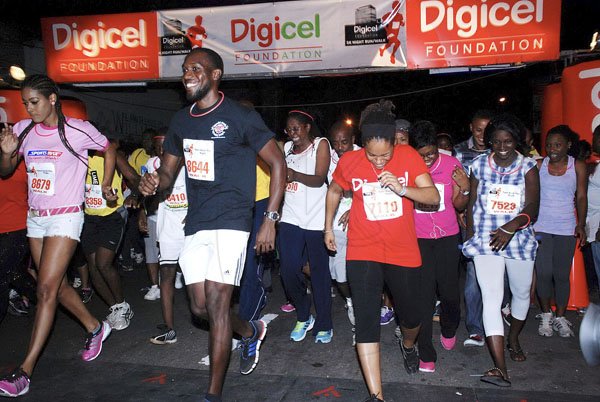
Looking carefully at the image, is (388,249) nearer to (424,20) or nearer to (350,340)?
(350,340)

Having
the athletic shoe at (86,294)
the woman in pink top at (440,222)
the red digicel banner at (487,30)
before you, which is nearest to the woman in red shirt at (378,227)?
the woman in pink top at (440,222)

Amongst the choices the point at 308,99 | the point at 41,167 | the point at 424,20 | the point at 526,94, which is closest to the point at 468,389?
the point at 41,167

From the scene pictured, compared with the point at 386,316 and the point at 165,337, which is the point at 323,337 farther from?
the point at 165,337

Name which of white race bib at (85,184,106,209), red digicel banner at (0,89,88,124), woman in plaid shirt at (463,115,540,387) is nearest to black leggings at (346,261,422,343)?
woman in plaid shirt at (463,115,540,387)

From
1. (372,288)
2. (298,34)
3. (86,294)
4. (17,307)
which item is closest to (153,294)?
(86,294)

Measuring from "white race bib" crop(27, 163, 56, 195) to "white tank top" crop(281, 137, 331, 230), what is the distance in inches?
82.7

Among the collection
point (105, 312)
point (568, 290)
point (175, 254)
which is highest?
point (175, 254)

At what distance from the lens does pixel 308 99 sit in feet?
94.3

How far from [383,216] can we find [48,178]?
2.75 meters

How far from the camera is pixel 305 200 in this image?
5367 millimetres

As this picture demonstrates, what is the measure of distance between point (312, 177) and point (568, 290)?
293 cm

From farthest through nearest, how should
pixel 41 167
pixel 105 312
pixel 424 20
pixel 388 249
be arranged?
pixel 424 20 → pixel 105 312 → pixel 41 167 → pixel 388 249

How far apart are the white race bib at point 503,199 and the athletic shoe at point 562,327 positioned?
74.5 inches

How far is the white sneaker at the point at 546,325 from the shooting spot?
5.63m
